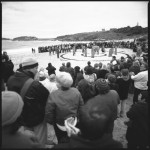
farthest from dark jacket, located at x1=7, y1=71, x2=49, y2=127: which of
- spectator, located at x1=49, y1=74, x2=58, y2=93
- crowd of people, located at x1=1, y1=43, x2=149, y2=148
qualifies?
spectator, located at x1=49, y1=74, x2=58, y2=93

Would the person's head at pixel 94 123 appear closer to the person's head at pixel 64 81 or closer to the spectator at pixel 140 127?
the spectator at pixel 140 127

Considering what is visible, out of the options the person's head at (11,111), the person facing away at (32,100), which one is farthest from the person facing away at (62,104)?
the person's head at (11,111)

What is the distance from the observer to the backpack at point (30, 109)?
8.09 ft

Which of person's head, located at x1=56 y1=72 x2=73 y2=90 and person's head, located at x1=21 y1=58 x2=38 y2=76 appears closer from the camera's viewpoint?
person's head, located at x1=56 y1=72 x2=73 y2=90

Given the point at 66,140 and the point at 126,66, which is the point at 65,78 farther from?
the point at 126,66

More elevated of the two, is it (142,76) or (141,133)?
(142,76)

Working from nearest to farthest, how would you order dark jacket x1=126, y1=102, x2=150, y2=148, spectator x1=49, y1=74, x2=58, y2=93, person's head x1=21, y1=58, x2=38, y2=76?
dark jacket x1=126, y1=102, x2=150, y2=148, person's head x1=21, y1=58, x2=38, y2=76, spectator x1=49, y1=74, x2=58, y2=93

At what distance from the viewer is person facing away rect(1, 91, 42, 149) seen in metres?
1.45

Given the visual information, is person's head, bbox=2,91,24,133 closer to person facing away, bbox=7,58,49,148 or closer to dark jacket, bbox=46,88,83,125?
person facing away, bbox=7,58,49,148

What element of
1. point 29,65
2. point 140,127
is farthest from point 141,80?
point 29,65

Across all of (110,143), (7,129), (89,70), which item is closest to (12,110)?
(7,129)

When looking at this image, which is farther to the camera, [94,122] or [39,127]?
[39,127]

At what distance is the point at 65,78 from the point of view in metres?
2.65

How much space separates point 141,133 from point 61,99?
4.56 feet
